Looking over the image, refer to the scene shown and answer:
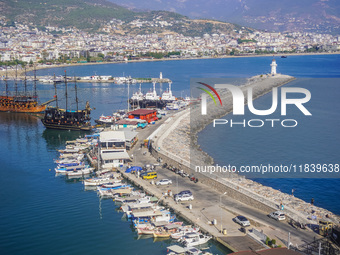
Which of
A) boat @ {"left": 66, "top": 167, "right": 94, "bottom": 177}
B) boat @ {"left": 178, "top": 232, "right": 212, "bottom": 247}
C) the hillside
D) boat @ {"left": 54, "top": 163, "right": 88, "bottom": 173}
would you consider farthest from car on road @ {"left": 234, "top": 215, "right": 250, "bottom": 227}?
the hillside

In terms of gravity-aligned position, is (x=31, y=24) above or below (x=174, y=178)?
above

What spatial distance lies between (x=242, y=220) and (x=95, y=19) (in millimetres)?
159545

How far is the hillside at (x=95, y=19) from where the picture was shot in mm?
155875

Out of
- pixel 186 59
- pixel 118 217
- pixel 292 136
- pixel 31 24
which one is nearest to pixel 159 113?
pixel 292 136

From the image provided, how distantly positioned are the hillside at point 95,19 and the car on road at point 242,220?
479 feet

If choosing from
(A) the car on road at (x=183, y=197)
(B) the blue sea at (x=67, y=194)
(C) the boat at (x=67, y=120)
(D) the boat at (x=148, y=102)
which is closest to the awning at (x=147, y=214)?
(B) the blue sea at (x=67, y=194)

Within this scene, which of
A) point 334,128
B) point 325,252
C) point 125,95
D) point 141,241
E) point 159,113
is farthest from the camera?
point 125,95

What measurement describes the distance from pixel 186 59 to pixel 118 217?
9360 centimetres

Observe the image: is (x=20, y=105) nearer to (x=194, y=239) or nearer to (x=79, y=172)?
(x=79, y=172)

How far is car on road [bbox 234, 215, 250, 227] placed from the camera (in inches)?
480

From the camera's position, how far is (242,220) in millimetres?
12336

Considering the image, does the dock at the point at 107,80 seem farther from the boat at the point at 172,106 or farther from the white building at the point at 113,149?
the white building at the point at 113,149

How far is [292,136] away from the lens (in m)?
25.8

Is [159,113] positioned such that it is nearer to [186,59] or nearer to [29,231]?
[29,231]
